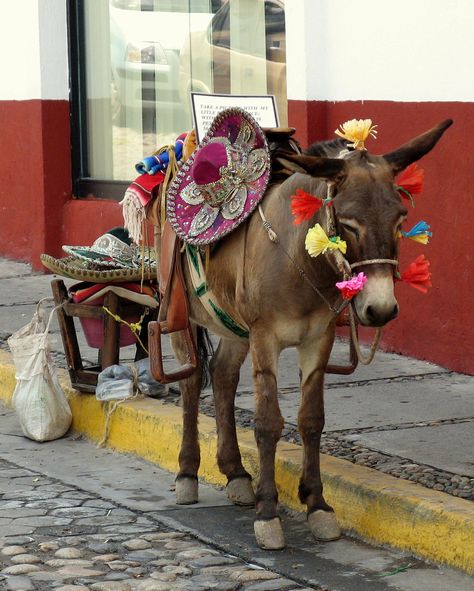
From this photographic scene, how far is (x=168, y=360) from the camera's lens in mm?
8555

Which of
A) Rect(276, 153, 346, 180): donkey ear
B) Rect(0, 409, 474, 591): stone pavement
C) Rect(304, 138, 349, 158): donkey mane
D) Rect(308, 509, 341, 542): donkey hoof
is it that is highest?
Rect(304, 138, 349, 158): donkey mane

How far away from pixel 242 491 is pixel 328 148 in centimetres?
169

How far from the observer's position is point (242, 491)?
20.5ft

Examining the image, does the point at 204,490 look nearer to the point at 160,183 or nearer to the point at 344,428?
the point at 344,428

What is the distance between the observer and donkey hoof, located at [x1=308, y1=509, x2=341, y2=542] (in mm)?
5711

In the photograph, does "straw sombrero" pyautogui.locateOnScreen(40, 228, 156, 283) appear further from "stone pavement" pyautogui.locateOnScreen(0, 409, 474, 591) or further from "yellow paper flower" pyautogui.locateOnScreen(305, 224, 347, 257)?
"yellow paper flower" pyautogui.locateOnScreen(305, 224, 347, 257)

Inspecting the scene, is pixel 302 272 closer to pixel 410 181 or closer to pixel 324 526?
pixel 410 181

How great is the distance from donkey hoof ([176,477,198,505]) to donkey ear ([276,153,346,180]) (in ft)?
6.04

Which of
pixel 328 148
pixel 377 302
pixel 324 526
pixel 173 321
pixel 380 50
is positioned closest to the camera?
pixel 377 302

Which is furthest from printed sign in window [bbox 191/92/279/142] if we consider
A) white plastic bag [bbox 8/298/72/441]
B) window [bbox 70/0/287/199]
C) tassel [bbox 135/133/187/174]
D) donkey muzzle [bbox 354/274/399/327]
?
window [bbox 70/0/287/199]

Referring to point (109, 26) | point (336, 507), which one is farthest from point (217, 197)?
point (109, 26)

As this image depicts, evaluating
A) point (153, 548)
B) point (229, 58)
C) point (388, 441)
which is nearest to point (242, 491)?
point (153, 548)

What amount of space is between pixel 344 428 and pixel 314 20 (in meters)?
3.22

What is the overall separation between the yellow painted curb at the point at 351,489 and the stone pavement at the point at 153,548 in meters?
0.08
